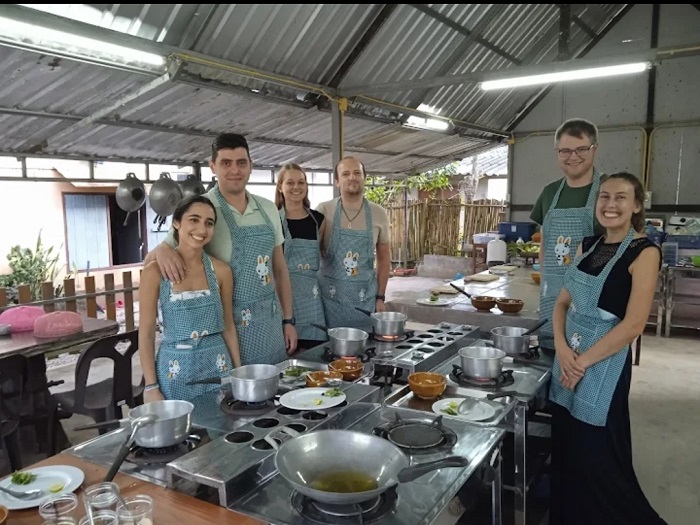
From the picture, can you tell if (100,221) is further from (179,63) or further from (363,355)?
(363,355)

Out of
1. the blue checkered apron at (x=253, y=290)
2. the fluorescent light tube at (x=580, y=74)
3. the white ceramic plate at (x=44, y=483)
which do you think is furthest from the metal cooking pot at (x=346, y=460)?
the fluorescent light tube at (x=580, y=74)

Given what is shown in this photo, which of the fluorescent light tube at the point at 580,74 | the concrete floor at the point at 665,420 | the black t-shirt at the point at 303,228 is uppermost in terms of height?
the fluorescent light tube at the point at 580,74

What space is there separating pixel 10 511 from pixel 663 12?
33.7 ft

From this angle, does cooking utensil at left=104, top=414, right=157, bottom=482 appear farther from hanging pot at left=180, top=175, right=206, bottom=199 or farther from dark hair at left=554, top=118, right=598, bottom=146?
hanging pot at left=180, top=175, right=206, bottom=199

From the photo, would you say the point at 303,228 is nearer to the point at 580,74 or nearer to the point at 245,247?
the point at 245,247

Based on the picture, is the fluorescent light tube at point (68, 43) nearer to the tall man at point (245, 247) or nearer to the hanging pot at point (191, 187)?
the tall man at point (245, 247)

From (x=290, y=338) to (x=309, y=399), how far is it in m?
1.06

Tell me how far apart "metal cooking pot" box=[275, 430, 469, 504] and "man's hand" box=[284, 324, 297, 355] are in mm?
1413

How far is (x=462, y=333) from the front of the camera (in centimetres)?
288

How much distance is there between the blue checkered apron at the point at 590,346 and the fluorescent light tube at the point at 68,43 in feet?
10.3

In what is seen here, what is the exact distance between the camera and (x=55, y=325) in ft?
11.8

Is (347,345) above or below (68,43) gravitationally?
below

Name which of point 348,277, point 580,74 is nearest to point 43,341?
point 348,277

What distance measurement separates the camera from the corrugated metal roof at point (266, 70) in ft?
13.9
